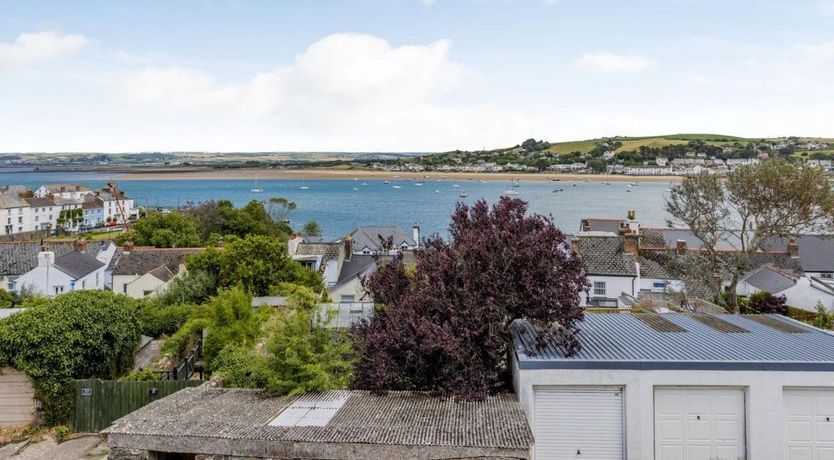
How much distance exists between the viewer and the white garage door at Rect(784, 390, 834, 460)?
→ 14.1 metres

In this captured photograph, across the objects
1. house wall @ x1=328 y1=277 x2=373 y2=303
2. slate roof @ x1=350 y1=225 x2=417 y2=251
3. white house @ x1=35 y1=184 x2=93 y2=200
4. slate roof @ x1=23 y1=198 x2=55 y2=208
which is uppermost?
white house @ x1=35 y1=184 x2=93 y2=200

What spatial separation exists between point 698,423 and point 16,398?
2092cm

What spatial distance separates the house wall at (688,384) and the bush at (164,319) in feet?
66.1

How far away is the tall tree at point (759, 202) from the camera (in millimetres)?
30422

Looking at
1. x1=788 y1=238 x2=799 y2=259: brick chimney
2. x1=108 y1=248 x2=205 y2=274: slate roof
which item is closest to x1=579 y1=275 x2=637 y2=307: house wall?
x1=788 y1=238 x2=799 y2=259: brick chimney

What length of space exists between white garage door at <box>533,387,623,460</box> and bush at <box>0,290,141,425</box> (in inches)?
612

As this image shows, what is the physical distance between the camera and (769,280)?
124 ft

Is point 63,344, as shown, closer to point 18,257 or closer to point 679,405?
point 679,405

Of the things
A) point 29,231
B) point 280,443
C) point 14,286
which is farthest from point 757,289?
point 29,231

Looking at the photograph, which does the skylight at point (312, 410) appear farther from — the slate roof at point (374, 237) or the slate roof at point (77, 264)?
the slate roof at point (374, 237)

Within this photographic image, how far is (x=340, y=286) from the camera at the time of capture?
33.9 metres

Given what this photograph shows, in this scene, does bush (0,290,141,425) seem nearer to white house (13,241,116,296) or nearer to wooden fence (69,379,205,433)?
wooden fence (69,379,205,433)

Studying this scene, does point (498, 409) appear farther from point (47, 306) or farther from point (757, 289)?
point (757, 289)

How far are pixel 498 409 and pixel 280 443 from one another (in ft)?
16.3
